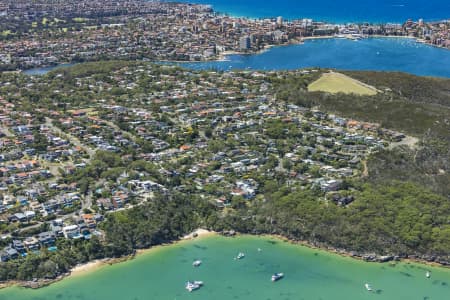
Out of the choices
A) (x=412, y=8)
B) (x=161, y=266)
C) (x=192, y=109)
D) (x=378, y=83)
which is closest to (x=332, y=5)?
(x=412, y=8)

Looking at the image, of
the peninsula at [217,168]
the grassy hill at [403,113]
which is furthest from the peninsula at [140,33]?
the grassy hill at [403,113]

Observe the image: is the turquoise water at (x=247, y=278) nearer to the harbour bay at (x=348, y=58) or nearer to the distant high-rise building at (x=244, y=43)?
the harbour bay at (x=348, y=58)

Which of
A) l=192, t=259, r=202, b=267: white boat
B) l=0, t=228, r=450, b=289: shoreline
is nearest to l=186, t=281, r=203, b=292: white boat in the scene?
l=192, t=259, r=202, b=267: white boat

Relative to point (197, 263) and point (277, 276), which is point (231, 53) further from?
point (277, 276)

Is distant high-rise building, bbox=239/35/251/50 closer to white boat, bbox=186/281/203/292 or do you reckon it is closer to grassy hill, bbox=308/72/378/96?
grassy hill, bbox=308/72/378/96

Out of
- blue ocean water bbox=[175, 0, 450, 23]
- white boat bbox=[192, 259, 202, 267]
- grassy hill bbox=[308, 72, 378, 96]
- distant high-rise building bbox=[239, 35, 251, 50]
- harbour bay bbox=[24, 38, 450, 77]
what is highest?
blue ocean water bbox=[175, 0, 450, 23]
